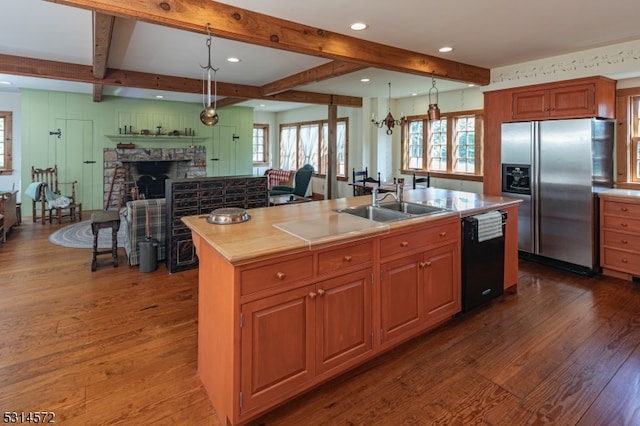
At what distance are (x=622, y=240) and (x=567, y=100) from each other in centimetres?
166

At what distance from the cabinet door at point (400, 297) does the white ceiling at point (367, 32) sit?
193 cm

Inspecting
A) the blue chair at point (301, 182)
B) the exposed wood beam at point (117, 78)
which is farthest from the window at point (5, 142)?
the blue chair at point (301, 182)

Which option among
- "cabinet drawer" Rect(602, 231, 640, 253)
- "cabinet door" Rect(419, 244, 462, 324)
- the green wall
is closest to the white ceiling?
"cabinet door" Rect(419, 244, 462, 324)

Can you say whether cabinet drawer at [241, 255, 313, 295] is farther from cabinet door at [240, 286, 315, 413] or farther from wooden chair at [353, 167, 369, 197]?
wooden chair at [353, 167, 369, 197]

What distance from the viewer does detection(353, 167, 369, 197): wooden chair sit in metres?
7.24

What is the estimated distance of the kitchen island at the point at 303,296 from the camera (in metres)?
1.80

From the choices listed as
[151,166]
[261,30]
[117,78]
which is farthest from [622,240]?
[151,166]

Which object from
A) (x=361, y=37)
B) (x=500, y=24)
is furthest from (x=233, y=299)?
(x=500, y=24)

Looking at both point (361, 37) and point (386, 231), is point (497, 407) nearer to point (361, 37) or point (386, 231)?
point (386, 231)

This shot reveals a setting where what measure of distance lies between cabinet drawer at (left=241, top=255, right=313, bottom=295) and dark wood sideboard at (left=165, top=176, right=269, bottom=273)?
8.97ft

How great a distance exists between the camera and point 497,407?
2.03 meters

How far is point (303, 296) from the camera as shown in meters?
1.97

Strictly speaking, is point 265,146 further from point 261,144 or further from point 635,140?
point 635,140

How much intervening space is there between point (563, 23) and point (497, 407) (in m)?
3.15
